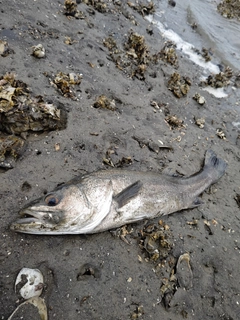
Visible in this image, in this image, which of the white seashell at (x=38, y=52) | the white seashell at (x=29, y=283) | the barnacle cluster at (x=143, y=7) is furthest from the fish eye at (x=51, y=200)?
the barnacle cluster at (x=143, y=7)

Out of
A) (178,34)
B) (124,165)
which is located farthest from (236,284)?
(178,34)

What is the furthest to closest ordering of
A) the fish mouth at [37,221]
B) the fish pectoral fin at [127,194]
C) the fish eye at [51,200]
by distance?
1. the fish pectoral fin at [127,194]
2. the fish eye at [51,200]
3. the fish mouth at [37,221]

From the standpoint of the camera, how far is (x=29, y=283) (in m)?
3.32

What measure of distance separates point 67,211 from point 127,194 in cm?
98

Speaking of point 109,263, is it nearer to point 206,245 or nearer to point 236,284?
point 206,245

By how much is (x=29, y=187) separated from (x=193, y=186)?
2.93 m

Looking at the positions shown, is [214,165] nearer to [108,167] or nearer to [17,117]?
[108,167]

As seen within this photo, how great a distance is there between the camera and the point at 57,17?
284 inches

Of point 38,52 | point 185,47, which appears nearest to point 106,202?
point 38,52

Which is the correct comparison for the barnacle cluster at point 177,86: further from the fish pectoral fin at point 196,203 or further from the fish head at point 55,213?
the fish head at point 55,213

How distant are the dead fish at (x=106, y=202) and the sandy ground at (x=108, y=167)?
Answer: 0.79ft

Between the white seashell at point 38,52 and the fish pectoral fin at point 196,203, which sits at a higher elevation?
the white seashell at point 38,52

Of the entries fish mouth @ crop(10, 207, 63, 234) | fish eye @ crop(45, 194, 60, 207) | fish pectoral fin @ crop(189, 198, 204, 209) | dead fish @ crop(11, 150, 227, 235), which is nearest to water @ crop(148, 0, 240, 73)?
fish pectoral fin @ crop(189, 198, 204, 209)

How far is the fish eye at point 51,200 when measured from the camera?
363 centimetres
